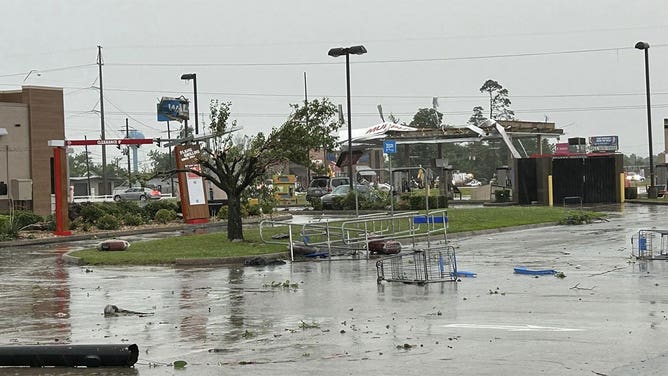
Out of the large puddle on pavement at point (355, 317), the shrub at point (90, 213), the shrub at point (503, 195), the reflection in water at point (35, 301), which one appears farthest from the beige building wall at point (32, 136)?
the shrub at point (503, 195)

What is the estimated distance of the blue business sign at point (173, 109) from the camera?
43.9 meters

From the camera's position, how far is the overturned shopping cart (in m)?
16.5

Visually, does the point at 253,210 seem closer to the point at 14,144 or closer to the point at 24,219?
the point at 24,219

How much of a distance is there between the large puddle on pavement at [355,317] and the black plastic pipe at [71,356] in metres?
0.15

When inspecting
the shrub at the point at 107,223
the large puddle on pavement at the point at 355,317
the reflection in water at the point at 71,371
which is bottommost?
the reflection in water at the point at 71,371

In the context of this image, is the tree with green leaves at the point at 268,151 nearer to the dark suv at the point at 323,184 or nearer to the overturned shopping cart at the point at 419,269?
the overturned shopping cart at the point at 419,269

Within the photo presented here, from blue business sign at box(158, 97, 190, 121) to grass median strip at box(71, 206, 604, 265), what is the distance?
1560cm

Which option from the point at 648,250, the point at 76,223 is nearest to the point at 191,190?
the point at 76,223

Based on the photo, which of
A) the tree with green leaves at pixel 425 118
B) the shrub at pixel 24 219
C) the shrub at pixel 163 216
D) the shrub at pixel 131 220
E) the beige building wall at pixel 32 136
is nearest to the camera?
the shrub at pixel 24 219

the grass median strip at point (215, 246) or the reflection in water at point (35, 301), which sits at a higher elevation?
the grass median strip at point (215, 246)

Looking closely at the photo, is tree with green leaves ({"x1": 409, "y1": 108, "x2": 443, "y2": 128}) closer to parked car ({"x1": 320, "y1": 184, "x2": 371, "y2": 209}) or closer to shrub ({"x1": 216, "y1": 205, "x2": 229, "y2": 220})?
parked car ({"x1": 320, "y1": 184, "x2": 371, "y2": 209})

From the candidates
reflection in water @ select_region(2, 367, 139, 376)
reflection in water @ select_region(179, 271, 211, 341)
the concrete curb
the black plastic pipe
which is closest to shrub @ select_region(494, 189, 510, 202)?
the concrete curb

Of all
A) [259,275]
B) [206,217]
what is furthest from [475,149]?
[259,275]

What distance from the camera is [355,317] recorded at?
1252cm
